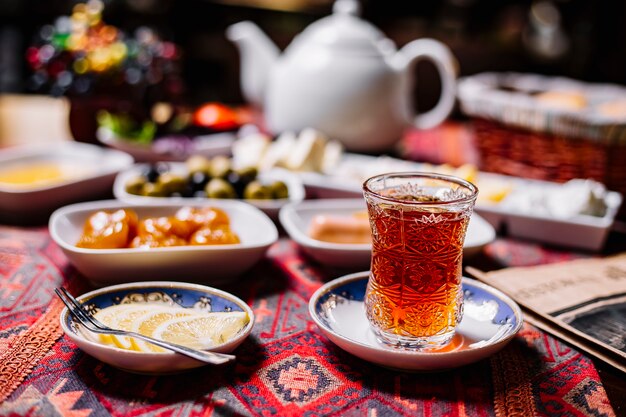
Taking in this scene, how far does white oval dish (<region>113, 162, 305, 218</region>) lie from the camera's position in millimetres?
1242

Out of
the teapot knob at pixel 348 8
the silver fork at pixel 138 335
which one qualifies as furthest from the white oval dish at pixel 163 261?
the teapot knob at pixel 348 8

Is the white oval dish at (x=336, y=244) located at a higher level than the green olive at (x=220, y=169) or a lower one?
lower

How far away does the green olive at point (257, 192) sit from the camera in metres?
1.29

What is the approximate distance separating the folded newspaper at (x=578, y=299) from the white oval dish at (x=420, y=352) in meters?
0.09

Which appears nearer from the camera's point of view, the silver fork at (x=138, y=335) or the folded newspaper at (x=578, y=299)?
the silver fork at (x=138, y=335)

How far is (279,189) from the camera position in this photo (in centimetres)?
132

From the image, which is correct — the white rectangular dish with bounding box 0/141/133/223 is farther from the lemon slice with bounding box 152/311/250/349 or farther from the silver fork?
the lemon slice with bounding box 152/311/250/349

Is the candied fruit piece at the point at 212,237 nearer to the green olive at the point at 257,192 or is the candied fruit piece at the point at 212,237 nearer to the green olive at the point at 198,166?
the green olive at the point at 257,192

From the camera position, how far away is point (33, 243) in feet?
3.72

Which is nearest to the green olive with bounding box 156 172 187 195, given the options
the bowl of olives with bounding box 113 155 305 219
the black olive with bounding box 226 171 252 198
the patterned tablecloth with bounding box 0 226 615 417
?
the bowl of olives with bounding box 113 155 305 219

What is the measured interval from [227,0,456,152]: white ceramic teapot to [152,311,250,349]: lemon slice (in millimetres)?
1049

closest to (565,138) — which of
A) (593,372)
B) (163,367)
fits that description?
(593,372)

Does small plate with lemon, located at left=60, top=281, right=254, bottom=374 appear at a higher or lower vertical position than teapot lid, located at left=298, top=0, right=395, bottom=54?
lower

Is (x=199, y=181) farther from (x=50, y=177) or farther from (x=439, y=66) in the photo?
(x=439, y=66)
